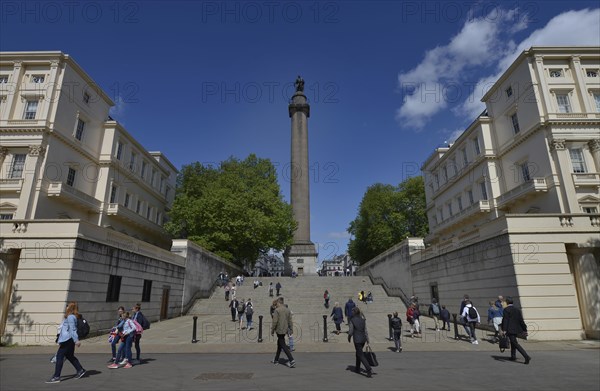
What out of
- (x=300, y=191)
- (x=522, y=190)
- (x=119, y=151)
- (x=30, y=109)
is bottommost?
(x=522, y=190)

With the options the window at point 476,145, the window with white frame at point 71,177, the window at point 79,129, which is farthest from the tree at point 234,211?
the window at point 476,145

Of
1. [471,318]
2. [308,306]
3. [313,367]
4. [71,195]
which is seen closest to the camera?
[313,367]

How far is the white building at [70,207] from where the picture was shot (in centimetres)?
1510

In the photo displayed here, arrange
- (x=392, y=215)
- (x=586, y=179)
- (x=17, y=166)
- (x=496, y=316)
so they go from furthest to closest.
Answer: (x=392, y=215) < (x=17, y=166) < (x=586, y=179) < (x=496, y=316)

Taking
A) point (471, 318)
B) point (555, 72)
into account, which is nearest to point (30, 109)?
point (471, 318)

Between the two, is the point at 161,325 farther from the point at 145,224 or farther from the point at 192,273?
the point at 145,224

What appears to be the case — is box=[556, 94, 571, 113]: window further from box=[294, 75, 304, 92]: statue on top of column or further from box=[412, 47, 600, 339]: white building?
box=[294, 75, 304, 92]: statue on top of column

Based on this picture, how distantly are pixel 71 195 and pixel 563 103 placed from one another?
3997 cm

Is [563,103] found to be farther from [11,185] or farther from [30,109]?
[11,185]

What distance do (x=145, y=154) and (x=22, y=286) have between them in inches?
1152

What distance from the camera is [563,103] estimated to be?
91.6ft

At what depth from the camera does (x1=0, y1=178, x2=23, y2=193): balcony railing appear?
25922mm

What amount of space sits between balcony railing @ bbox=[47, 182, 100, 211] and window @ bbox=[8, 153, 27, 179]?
2.24m

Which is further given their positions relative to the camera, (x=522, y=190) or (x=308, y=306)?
(x=522, y=190)
